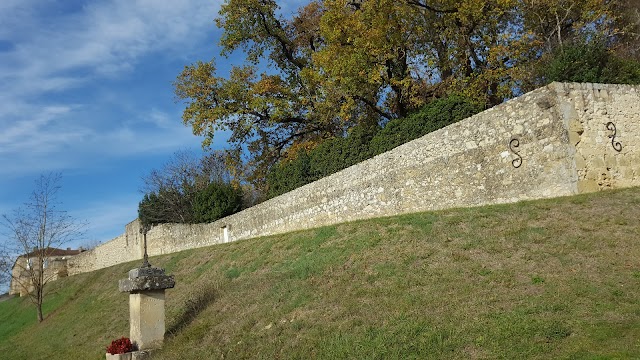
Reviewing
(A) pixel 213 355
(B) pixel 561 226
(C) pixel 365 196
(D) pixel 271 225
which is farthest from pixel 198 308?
(D) pixel 271 225

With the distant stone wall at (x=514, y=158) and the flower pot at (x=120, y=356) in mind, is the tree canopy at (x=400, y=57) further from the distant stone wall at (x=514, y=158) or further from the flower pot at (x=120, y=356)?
the flower pot at (x=120, y=356)

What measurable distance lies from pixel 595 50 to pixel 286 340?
37.3ft

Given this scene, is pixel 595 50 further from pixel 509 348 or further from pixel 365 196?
pixel 509 348

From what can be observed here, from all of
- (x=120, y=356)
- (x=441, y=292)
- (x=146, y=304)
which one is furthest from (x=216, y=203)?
(x=441, y=292)

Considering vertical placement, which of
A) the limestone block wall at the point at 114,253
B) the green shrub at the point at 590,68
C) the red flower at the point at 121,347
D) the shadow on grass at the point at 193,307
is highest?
the green shrub at the point at 590,68

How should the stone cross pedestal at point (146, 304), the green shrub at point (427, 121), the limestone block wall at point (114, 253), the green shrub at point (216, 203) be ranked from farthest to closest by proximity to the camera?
the limestone block wall at point (114, 253) < the green shrub at point (216, 203) < the green shrub at point (427, 121) < the stone cross pedestal at point (146, 304)

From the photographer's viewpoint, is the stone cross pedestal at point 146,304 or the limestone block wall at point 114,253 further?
the limestone block wall at point 114,253

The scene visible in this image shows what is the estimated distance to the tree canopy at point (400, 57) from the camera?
18500 mm

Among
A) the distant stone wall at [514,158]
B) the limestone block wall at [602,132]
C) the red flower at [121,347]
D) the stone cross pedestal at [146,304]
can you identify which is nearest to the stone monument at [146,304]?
the stone cross pedestal at [146,304]

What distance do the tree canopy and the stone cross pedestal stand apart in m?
12.2

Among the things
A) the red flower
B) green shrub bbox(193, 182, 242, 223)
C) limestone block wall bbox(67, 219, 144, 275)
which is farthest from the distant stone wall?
limestone block wall bbox(67, 219, 144, 275)

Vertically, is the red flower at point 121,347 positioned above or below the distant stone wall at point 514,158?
below

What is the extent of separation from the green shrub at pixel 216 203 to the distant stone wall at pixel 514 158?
407 inches

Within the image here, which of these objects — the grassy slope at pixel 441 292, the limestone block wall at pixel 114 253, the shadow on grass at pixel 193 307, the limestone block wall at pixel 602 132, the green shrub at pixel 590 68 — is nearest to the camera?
the grassy slope at pixel 441 292
